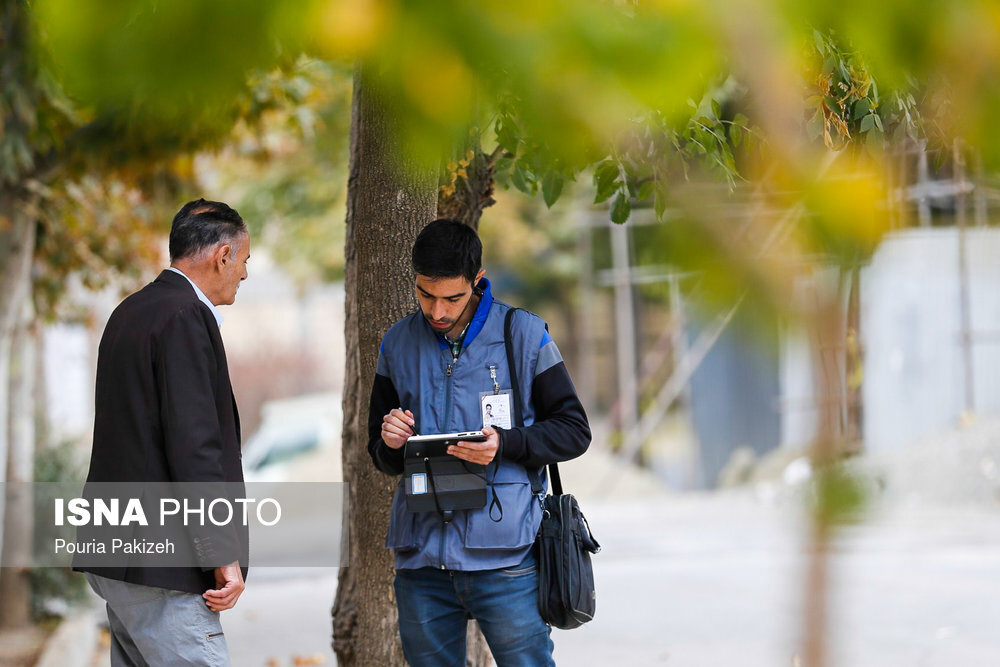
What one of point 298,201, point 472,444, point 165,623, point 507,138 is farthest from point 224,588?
point 298,201

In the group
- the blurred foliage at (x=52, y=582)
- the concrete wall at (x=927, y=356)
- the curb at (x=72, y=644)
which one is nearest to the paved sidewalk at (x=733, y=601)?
the curb at (x=72, y=644)

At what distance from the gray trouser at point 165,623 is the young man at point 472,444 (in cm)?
55

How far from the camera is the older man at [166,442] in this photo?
3197mm

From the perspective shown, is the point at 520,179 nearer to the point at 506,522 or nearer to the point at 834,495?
the point at 506,522

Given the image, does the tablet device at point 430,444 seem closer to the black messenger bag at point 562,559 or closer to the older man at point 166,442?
the black messenger bag at point 562,559

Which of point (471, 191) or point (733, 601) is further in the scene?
point (733, 601)

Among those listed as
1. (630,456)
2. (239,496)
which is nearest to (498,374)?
(239,496)

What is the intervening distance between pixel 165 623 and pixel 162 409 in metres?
0.57

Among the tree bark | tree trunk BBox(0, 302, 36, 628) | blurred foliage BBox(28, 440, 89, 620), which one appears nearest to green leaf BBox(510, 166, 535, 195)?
the tree bark

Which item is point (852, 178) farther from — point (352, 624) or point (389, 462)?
point (352, 624)

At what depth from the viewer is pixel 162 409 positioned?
3.23 meters

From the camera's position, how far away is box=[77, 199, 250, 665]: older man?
10.5 feet

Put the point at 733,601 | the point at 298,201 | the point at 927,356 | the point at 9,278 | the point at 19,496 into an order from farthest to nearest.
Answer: the point at 298,201 < the point at 927,356 < the point at 733,601 < the point at 19,496 < the point at 9,278

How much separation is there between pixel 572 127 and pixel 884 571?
864 centimetres
